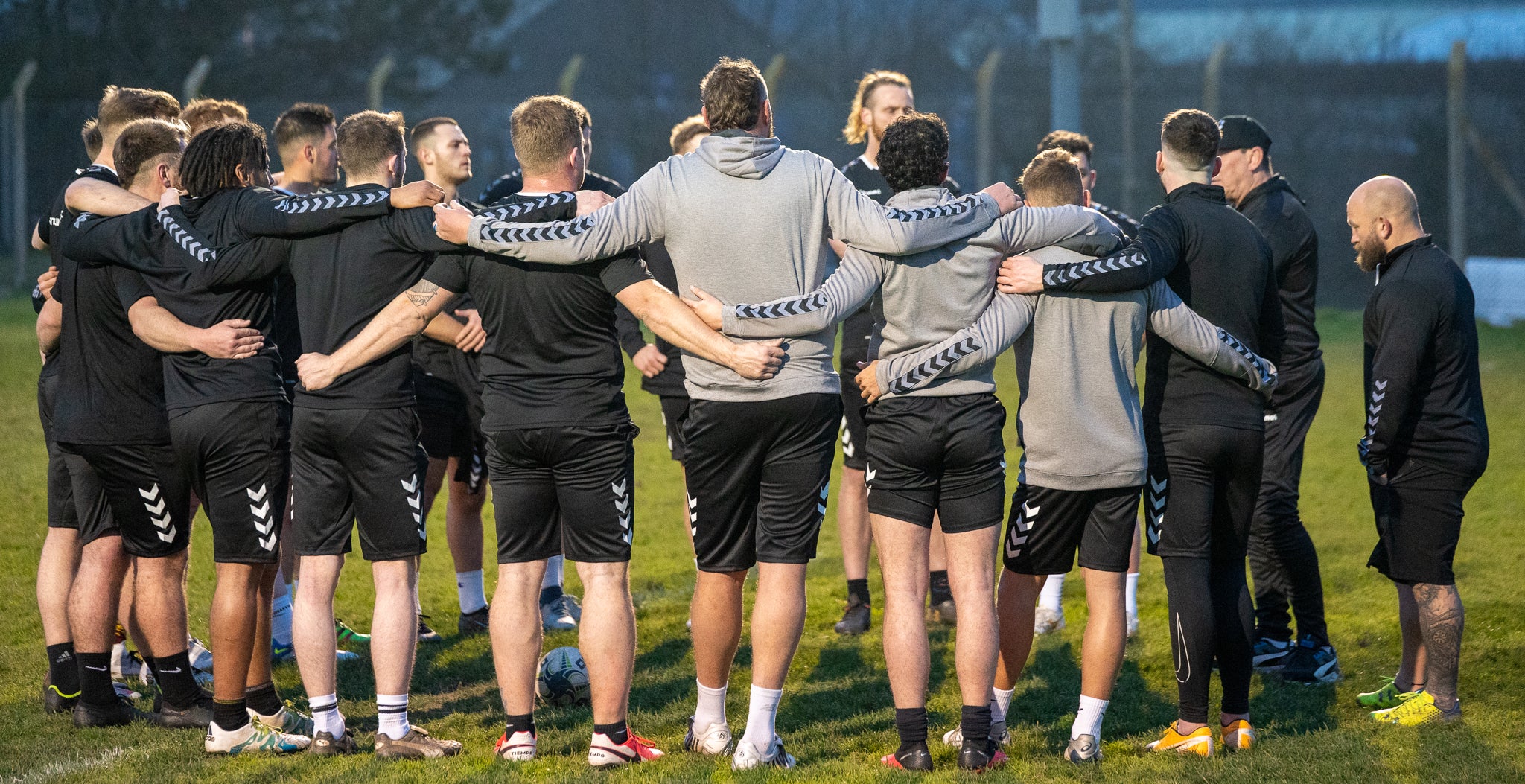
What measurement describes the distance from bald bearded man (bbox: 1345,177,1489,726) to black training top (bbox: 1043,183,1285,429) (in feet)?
2.29

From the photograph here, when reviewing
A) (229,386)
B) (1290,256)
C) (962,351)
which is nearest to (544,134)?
(229,386)

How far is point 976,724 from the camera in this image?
4.44 metres

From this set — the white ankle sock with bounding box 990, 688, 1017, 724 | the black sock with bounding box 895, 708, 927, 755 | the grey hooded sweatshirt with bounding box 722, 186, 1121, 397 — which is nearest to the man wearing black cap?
the white ankle sock with bounding box 990, 688, 1017, 724

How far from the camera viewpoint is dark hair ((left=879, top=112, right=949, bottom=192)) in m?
4.45

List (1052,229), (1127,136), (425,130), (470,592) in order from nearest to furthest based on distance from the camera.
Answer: (1052,229), (470,592), (425,130), (1127,136)

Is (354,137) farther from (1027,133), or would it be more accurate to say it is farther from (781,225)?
(1027,133)

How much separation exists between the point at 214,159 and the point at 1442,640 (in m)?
5.03

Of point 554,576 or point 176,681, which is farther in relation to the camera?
point 554,576

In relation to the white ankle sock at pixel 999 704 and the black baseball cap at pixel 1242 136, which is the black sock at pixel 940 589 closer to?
the white ankle sock at pixel 999 704

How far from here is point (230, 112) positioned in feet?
20.5

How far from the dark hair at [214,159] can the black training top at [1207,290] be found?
3.33 metres

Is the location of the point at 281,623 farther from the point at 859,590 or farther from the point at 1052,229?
the point at 1052,229

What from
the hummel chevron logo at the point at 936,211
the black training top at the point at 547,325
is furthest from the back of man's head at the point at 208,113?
the hummel chevron logo at the point at 936,211

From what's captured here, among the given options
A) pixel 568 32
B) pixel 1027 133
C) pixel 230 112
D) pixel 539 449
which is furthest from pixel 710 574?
pixel 568 32
